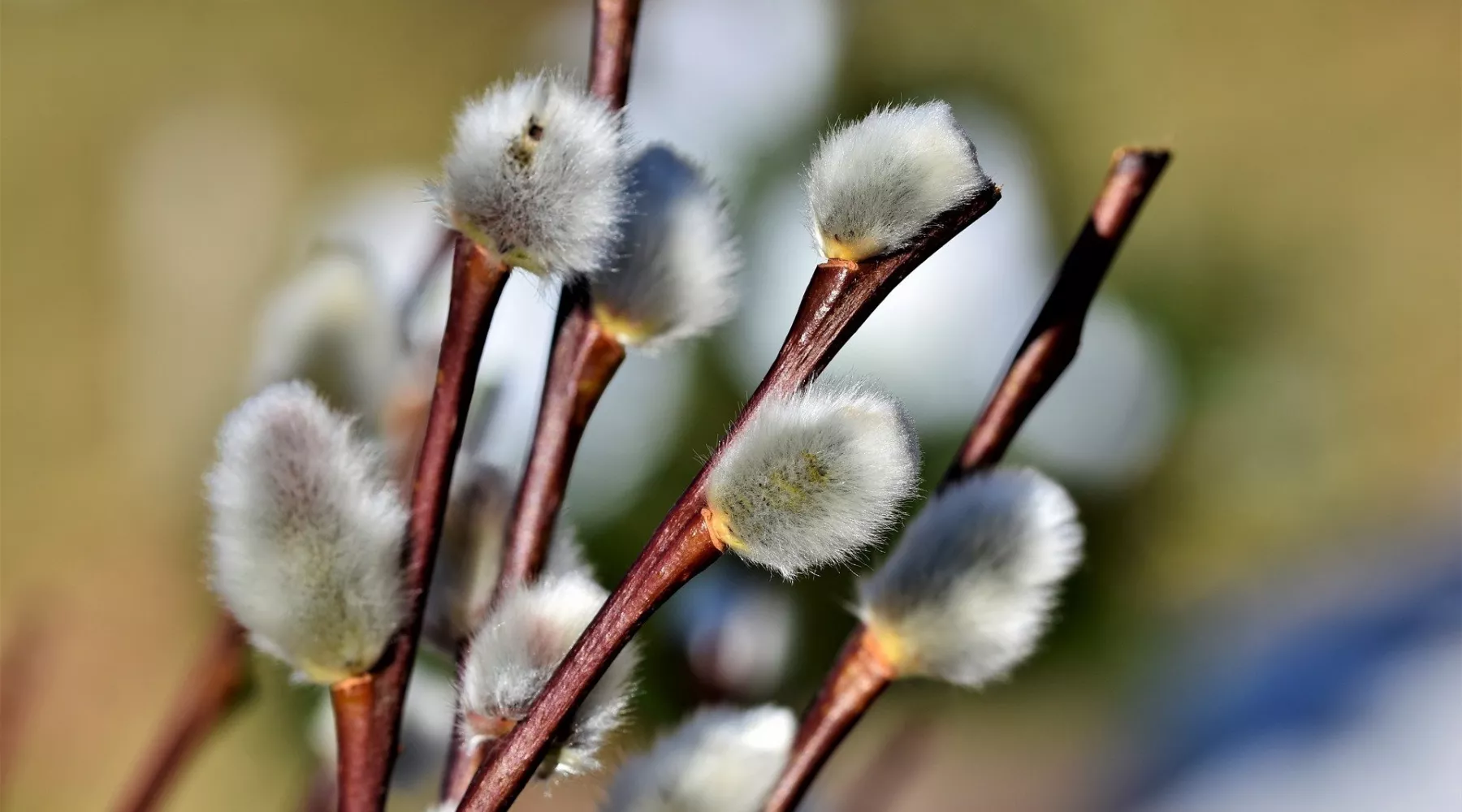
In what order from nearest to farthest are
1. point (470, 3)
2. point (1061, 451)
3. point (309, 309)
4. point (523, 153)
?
point (523, 153), point (309, 309), point (1061, 451), point (470, 3)

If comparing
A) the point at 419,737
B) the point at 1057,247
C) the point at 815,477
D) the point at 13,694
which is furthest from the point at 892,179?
→ the point at 1057,247

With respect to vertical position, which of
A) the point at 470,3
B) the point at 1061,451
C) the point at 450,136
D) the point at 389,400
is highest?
the point at 450,136

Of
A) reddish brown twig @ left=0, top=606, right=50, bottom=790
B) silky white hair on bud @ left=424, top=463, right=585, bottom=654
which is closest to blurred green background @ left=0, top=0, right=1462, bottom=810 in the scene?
reddish brown twig @ left=0, top=606, right=50, bottom=790

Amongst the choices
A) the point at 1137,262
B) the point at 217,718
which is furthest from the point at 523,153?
the point at 1137,262

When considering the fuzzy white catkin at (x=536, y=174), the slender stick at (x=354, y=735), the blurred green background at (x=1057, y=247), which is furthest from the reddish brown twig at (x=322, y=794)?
the blurred green background at (x=1057, y=247)

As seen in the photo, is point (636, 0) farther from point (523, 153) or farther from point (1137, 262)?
point (1137, 262)

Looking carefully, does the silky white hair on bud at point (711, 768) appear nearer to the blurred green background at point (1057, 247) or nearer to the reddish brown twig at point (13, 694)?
the reddish brown twig at point (13, 694)
